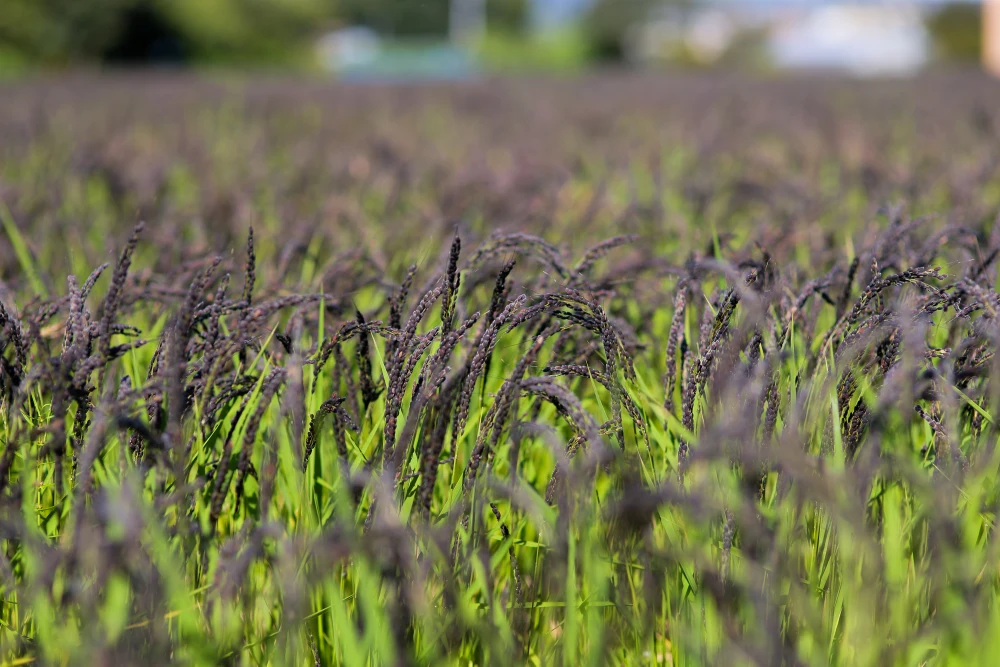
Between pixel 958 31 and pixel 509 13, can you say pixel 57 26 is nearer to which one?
pixel 958 31

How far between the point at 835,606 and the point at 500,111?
28.1ft

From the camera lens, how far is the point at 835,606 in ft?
3.92

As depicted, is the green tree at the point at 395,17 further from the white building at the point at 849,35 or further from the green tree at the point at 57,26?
the green tree at the point at 57,26

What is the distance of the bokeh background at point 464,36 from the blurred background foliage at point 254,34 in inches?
2.4

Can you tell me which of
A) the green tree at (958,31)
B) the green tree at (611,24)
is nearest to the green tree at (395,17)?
the green tree at (611,24)

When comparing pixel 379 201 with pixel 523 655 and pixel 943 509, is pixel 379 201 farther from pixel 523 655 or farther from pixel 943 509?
pixel 943 509

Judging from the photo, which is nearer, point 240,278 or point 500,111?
point 240,278

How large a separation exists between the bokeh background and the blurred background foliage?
60 millimetres

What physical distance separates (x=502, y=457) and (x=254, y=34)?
43.9 meters

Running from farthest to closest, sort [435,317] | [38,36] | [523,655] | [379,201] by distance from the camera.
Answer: [38,36]
[379,201]
[435,317]
[523,655]

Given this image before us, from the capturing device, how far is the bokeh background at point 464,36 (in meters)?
32.1

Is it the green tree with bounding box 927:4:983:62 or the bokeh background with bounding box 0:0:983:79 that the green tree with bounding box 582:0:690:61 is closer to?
the bokeh background with bounding box 0:0:983:79

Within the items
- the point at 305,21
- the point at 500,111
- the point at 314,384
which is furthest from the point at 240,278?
the point at 305,21

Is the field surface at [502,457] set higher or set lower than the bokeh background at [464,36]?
lower
